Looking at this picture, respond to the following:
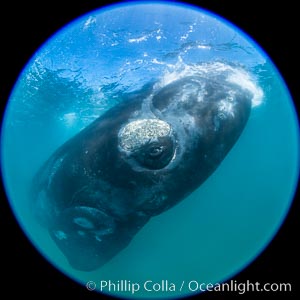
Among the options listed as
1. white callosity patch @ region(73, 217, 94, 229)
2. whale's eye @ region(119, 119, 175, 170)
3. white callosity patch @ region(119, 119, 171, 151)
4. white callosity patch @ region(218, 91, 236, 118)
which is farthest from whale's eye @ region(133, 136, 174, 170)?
white callosity patch @ region(73, 217, 94, 229)

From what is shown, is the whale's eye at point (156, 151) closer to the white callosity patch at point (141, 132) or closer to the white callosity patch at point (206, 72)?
the white callosity patch at point (141, 132)

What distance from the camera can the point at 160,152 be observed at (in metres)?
6.11

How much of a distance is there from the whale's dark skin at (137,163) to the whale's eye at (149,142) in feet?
0.08

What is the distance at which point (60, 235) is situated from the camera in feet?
27.7

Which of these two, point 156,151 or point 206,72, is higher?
point 206,72

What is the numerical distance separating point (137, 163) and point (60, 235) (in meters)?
4.14

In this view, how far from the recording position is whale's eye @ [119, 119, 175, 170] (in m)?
6.01

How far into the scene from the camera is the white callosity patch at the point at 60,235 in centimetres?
824

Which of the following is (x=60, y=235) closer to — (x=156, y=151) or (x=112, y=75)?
(x=156, y=151)

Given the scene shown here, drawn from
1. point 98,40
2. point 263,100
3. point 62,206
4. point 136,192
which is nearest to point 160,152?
point 136,192

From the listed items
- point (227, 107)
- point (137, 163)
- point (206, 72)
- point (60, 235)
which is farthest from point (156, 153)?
point (60, 235)

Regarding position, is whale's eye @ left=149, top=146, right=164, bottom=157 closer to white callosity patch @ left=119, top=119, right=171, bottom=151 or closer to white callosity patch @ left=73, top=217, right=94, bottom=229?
Answer: white callosity patch @ left=119, top=119, right=171, bottom=151

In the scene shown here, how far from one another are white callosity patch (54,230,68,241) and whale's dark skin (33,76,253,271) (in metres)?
0.09

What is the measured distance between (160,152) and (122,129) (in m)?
1.16
